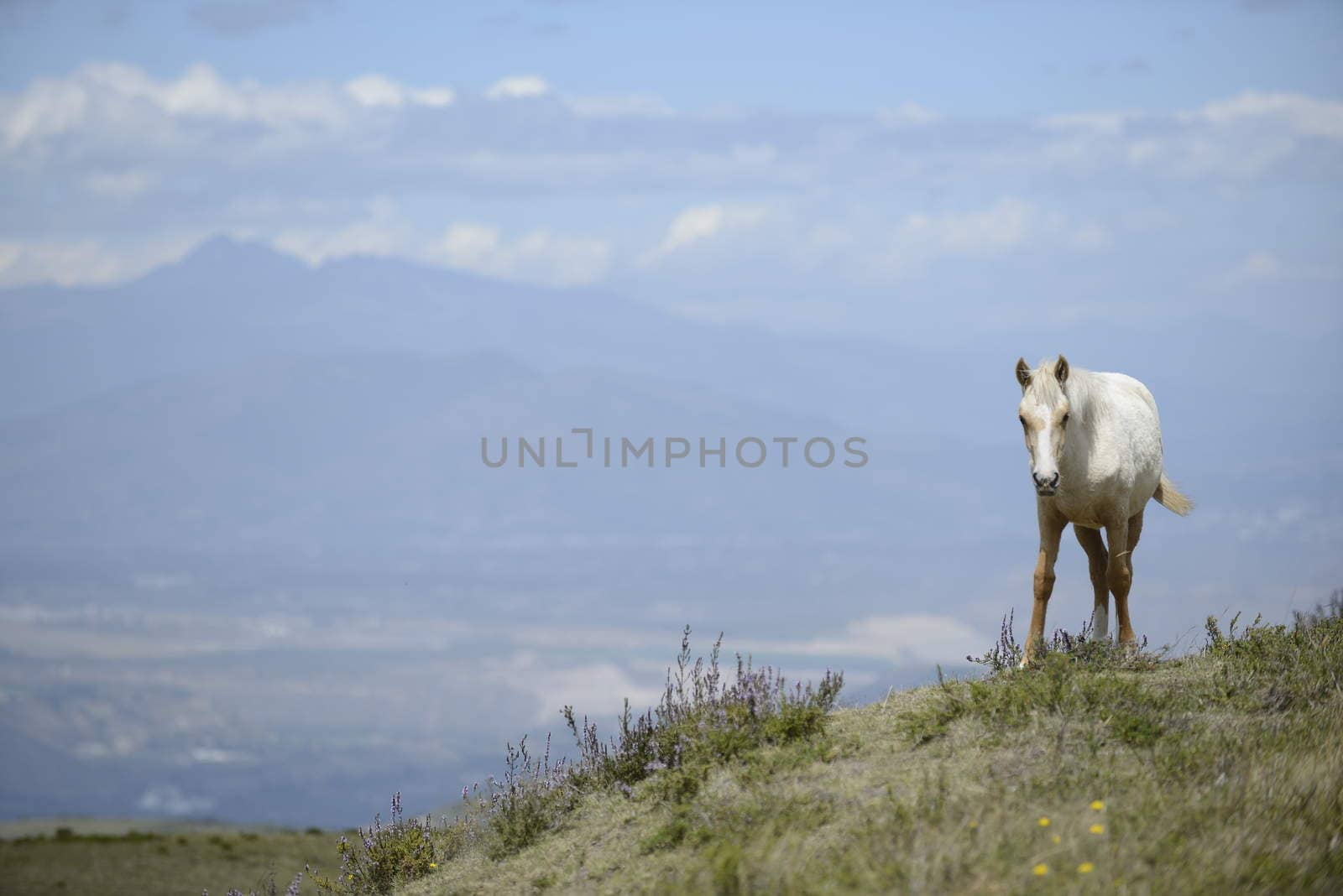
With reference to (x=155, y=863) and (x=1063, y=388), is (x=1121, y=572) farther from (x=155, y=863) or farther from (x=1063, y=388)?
(x=155, y=863)

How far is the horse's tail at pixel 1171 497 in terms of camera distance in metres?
13.0

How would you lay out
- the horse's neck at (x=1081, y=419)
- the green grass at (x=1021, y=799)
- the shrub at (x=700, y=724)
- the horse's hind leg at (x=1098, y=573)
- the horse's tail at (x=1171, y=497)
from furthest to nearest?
1. the horse's tail at (x=1171, y=497)
2. the horse's hind leg at (x=1098, y=573)
3. the horse's neck at (x=1081, y=419)
4. the shrub at (x=700, y=724)
5. the green grass at (x=1021, y=799)

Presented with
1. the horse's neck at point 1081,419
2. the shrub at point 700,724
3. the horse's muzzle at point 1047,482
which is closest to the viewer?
the shrub at point 700,724

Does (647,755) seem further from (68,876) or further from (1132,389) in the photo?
(68,876)

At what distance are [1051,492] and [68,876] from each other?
49.8 metres

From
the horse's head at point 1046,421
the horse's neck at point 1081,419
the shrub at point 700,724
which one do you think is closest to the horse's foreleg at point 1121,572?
the horse's neck at point 1081,419

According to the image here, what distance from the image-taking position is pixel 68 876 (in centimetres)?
5047

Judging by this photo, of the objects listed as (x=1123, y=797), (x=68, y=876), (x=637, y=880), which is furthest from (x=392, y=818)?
(x=68, y=876)

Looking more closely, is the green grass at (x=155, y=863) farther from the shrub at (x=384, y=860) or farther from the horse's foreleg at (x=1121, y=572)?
the horse's foreleg at (x=1121, y=572)

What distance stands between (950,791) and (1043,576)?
3.17 meters

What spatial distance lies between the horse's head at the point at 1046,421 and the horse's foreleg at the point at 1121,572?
1.10 meters

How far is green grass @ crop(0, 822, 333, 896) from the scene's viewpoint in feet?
154

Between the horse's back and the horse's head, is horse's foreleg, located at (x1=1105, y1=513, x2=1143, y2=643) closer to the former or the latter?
the horse's back

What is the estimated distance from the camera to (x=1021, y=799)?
27.0ft
